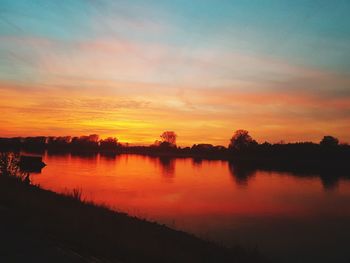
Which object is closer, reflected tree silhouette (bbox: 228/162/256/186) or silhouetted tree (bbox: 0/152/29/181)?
silhouetted tree (bbox: 0/152/29/181)

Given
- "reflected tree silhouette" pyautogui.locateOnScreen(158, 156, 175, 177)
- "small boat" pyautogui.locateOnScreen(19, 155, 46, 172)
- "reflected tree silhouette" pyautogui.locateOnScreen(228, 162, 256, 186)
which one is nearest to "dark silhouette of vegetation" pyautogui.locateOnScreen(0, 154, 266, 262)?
"reflected tree silhouette" pyautogui.locateOnScreen(228, 162, 256, 186)

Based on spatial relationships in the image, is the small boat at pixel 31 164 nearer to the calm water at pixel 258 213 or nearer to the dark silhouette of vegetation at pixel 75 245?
the calm water at pixel 258 213

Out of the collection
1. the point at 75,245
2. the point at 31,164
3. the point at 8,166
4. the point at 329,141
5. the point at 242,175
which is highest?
the point at 329,141

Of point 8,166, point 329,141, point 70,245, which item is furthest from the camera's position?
point 329,141

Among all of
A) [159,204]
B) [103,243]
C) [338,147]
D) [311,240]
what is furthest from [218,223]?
[338,147]

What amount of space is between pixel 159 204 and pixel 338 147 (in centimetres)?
9393

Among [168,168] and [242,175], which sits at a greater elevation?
[168,168]

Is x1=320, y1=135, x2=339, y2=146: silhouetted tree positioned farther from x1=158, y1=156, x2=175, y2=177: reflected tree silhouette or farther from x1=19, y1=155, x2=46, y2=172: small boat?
x1=19, y1=155, x2=46, y2=172: small boat

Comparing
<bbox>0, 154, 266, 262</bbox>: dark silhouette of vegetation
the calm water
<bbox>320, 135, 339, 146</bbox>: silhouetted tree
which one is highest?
<bbox>320, 135, 339, 146</bbox>: silhouetted tree

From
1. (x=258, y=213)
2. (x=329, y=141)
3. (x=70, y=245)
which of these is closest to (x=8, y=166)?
(x=258, y=213)

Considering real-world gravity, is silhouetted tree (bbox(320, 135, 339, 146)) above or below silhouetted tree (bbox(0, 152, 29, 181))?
above

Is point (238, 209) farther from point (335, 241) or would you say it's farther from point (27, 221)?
point (27, 221)

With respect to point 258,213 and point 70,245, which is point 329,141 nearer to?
point 258,213

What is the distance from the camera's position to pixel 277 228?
24500 mm
